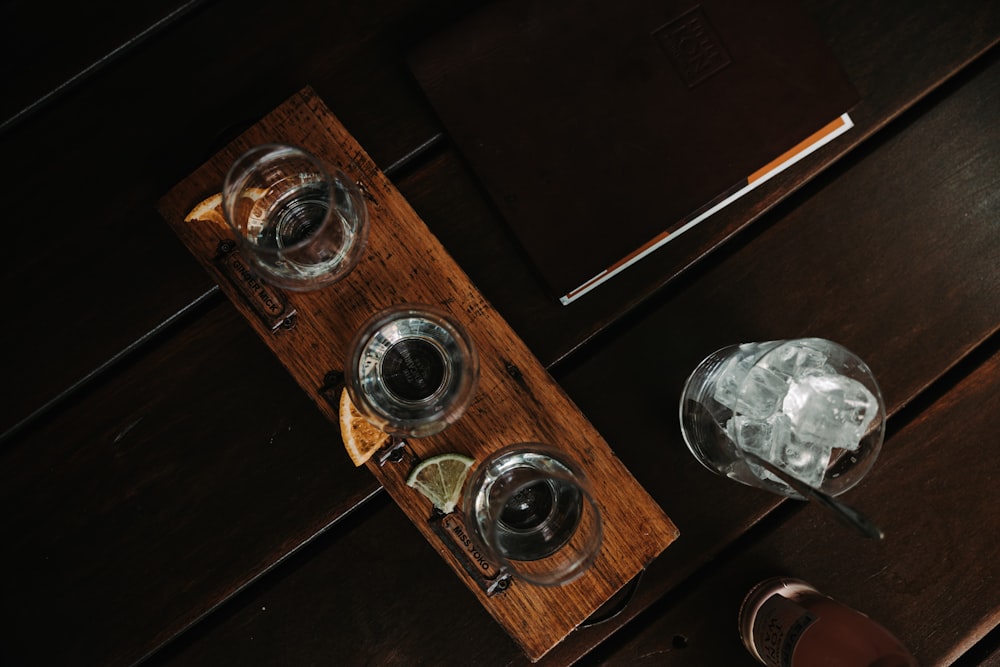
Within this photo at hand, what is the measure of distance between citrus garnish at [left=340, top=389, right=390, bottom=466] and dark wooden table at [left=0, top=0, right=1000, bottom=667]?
0.43 ft

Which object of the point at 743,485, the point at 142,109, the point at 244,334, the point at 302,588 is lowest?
the point at 743,485

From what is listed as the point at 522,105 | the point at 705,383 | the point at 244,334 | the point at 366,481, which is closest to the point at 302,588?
the point at 366,481

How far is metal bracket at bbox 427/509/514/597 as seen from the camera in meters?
0.85

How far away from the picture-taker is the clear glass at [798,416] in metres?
0.82

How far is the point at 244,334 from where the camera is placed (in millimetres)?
965

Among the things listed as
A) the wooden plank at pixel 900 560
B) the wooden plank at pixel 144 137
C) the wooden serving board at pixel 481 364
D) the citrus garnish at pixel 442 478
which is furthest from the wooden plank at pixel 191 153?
the wooden plank at pixel 900 560

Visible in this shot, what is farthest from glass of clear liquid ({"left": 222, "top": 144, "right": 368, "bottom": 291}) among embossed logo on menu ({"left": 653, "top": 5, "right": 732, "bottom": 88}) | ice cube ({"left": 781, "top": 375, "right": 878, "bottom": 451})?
ice cube ({"left": 781, "top": 375, "right": 878, "bottom": 451})

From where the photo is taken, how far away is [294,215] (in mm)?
887

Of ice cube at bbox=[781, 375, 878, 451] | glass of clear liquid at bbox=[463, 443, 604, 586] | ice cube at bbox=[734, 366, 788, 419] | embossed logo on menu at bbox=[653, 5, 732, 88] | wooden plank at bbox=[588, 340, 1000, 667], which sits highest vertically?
embossed logo on menu at bbox=[653, 5, 732, 88]

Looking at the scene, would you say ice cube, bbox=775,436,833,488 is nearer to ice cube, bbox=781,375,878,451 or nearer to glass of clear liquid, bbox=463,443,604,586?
ice cube, bbox=781,375,878,451

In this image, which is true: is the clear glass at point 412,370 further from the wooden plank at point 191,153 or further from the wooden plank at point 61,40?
the wooden plank at point 61,40

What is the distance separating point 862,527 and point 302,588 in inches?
28.4

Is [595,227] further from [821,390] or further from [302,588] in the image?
[302,588]

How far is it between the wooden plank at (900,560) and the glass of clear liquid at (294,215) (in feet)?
2.23
